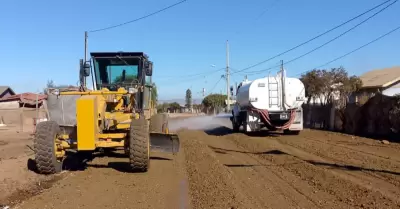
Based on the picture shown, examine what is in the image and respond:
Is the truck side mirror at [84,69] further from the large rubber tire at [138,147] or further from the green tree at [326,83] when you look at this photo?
the green tree at [326,83]

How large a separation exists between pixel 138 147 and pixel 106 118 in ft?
5.56

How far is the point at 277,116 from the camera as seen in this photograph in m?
21.4

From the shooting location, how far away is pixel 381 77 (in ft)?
138

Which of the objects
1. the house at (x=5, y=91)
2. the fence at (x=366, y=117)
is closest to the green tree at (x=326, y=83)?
the fence at (x=366, y=117)

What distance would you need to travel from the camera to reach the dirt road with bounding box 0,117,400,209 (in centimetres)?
748

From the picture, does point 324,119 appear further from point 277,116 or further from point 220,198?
point 220,198

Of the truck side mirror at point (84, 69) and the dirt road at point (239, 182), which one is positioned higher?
the truck side mirror at point (84, 69)

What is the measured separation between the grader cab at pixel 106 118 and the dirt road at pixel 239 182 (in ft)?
2.09

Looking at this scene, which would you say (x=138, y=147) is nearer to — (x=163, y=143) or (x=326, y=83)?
(x=163, y=143)

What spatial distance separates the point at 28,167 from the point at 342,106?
17.7 metres

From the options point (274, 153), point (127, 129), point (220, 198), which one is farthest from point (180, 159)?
point (220, 198)

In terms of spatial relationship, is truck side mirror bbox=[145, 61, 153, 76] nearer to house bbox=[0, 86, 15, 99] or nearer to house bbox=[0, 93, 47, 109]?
house bbox=[0, 93, 47, 109]

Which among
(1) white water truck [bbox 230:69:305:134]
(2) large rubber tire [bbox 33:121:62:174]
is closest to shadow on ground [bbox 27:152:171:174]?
(2) large rubber tire [bbox 33:121:62:174]

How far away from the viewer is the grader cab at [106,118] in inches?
407
